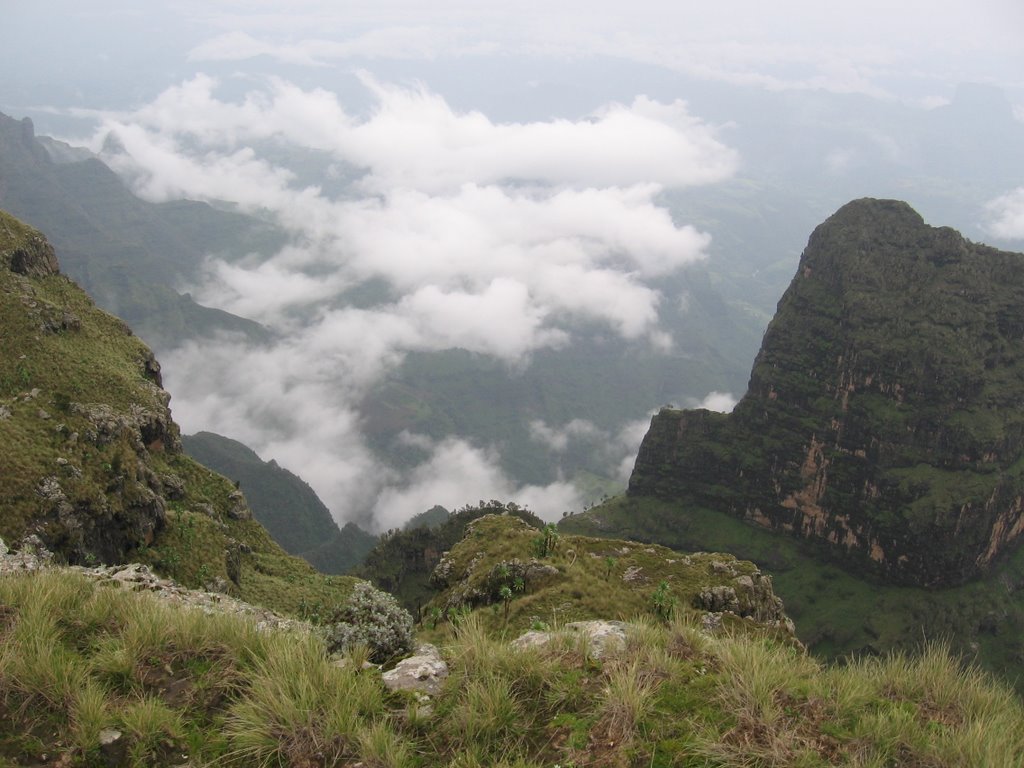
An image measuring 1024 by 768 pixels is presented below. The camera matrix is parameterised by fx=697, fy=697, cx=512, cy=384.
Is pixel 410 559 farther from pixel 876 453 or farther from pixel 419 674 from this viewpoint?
pixel 876 453

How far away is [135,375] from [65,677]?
118ft

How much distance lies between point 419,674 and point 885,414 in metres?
124

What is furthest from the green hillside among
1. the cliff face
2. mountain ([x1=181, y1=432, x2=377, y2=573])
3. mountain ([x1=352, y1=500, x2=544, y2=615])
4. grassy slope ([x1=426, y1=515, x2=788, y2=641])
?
mountain ([x1=181, y1=432, x2=377, y2=573])

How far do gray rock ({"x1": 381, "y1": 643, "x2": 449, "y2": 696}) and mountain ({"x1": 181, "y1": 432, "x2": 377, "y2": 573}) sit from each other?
119 meters

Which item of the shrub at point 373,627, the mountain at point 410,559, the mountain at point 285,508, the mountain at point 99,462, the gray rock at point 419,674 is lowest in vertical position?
the mountain at point 285,508

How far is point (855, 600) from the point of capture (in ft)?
360

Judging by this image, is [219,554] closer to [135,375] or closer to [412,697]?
[135,375]

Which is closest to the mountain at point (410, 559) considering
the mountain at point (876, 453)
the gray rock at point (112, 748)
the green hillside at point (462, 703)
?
the mountain at point (876, 453)

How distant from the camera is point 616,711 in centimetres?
892

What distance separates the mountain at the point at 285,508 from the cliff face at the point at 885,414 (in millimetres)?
63572

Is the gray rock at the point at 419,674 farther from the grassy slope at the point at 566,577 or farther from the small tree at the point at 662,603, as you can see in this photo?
the small tree at the point at 662,603

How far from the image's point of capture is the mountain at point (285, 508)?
13212cm

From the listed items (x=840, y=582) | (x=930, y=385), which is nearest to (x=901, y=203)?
(x=930, y=385)

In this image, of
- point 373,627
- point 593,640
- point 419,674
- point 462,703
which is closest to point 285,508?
point 373,627
